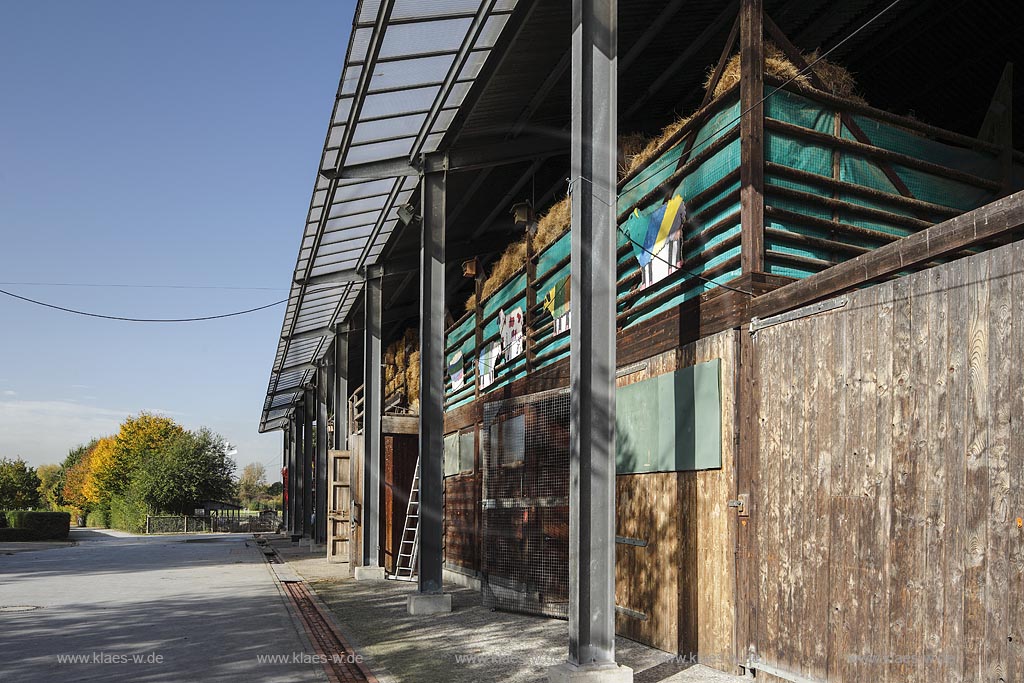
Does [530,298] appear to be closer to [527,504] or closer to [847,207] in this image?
[527,504]

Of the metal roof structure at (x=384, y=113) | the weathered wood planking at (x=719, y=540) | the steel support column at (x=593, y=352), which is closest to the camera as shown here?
the steel support column at (x=593, y=352)

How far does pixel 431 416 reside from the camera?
13594mm

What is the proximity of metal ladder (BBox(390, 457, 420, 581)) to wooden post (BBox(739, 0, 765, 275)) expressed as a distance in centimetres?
1141

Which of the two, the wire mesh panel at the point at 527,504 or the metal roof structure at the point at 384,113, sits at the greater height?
the metal roof structure at the point at 384,113

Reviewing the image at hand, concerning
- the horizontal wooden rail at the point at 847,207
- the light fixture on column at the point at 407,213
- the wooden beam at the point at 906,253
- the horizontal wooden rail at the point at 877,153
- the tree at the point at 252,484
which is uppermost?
the light fixture on column at the point at 407,213

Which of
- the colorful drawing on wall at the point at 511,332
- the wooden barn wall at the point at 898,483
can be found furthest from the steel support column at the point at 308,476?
the wooden barn wall at the point at 898,483

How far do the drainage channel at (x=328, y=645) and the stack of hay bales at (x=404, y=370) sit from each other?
28.8 ft

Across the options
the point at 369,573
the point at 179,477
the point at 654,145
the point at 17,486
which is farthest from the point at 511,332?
the point at 17,486

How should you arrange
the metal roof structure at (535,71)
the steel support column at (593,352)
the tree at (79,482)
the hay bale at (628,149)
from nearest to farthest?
the steel support column at (593,352) → the metal roof structure at (535,71) → the hay bale at (628,149) → the tree at (79,482)

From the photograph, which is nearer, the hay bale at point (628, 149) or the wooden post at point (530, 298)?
the hay bale at point (628, 149)

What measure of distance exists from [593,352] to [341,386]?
64.6ft

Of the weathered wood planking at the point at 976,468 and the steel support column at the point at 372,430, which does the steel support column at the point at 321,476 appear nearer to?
the steel support column at the point at 372,430

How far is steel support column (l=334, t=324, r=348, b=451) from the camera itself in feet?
87.6

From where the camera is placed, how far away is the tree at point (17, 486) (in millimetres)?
78375
